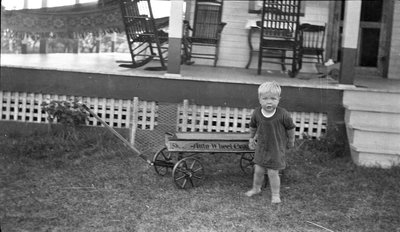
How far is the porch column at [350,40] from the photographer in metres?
5.85

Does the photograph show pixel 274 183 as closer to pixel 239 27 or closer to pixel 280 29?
pixel 280 29

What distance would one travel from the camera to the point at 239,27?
837 centimetres

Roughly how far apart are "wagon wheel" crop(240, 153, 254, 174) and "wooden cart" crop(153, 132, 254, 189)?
0.30 meters

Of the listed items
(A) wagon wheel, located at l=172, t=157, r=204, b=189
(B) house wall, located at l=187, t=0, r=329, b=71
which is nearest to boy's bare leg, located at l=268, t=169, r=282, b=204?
(A) wagon wheel, located at l=172, t=157, r=204, b=189

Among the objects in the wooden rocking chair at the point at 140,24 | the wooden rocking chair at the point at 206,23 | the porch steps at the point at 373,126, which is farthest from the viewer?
the wooden rocking chair at the point at 206,23

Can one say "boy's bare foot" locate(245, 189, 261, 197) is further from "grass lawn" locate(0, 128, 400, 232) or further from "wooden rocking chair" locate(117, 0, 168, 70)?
"wooden rocking chair" locate(117, 0, 168, 70)

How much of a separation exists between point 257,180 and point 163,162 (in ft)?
2.88

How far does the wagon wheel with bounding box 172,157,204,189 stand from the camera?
444 centimetres

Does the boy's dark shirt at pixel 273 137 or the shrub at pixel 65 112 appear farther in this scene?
the shrub at pixel 65 112

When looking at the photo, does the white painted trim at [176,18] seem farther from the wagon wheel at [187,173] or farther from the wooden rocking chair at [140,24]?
the wagon wheel at [187,173]

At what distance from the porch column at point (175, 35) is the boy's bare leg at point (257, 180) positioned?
2020 mm

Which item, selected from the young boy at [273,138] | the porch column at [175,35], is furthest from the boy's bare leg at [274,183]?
the porch column at [175,35]

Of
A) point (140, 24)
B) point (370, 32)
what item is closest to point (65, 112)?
point (140, 24)

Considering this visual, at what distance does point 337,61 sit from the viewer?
28.8ft
